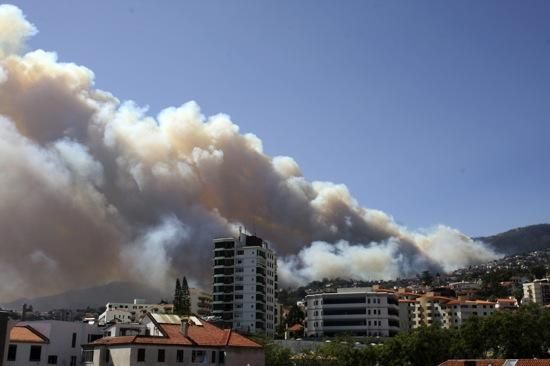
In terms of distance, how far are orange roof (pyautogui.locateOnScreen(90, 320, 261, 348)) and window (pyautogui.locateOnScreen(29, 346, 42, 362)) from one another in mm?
8081

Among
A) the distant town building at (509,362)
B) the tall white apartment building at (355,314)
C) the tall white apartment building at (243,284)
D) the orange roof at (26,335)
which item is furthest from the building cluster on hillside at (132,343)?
the tall white apartment building at (243,284)

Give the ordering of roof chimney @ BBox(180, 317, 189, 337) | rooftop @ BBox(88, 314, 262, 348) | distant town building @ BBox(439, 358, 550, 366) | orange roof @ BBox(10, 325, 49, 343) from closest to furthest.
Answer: distant town building @ BBox(439, 358, 550, 366), rooftop @ BBox(88, 314, 262, 348), roof chimney @ BBox(180, 317, 189, 337), orange roof @ BBox(10, 325, 49, 343)

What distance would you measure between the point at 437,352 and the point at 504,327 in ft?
35.7

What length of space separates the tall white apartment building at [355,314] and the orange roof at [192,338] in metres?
92.6

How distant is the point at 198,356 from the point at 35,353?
70.3 feet

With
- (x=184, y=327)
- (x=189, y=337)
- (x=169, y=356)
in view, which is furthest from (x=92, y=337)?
(x=169, y=356)

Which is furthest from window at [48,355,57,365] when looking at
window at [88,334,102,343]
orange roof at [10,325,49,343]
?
window at [88,334,102,343]

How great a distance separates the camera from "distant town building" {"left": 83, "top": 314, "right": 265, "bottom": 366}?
78.0m

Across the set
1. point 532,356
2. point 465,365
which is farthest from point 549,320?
point 465,365

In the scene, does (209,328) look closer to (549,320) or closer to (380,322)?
(549,320)

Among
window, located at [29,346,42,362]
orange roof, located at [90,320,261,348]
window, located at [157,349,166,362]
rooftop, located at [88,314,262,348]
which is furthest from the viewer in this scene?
window, located at [29,346,42,362]

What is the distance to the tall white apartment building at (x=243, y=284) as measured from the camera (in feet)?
608

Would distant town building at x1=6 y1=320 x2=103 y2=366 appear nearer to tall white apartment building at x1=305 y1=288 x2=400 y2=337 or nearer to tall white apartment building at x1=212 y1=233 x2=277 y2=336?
tall white apartment building at x1=212 y1=233 x2=277 y2=336

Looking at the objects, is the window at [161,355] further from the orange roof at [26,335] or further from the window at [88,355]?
the orange roof at [26,335]
